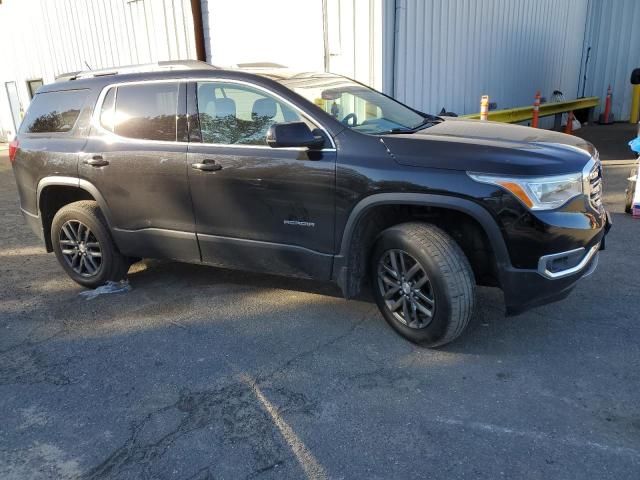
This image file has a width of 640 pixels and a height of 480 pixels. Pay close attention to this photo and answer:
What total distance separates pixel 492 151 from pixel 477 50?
24.4ft

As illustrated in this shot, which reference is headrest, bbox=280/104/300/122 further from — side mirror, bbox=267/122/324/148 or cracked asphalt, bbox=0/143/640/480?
cracked asphalt, bbox=0/143/640/480

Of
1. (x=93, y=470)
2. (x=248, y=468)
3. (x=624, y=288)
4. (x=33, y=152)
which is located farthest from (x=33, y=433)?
(x=624, y=288)

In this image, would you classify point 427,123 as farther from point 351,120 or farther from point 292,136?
point 292,136

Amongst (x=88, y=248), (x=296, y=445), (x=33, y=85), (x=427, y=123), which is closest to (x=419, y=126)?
(x=427, y=123)

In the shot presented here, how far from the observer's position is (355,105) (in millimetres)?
4148

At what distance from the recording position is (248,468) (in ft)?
8.05

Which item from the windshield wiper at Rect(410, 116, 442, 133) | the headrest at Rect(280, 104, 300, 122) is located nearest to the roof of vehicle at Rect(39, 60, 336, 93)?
the headrest at Rect(280, 104, 300, 122)

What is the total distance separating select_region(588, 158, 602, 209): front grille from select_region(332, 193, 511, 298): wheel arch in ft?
2.27

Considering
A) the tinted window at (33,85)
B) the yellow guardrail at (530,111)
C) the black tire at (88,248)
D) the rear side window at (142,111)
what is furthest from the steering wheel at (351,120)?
the tinted window at (33,85)

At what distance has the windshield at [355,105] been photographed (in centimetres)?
375

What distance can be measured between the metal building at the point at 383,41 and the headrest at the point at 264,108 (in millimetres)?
4290

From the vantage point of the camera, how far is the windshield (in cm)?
375

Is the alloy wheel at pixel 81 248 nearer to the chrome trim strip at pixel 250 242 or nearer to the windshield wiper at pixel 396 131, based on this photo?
the chrome trim strip at pixel 250 242

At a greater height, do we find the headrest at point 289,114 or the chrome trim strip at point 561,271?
the headrest at point 289,114
